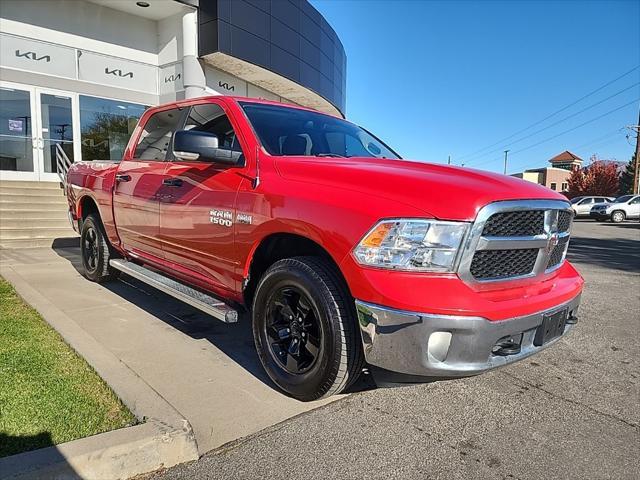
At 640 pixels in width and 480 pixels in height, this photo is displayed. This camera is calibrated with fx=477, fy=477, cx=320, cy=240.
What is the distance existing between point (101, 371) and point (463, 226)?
8.41 feet

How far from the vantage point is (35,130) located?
12.7m

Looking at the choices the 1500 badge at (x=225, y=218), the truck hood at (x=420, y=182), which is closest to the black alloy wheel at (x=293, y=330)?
the 1500 badge at (x=225, y=218)

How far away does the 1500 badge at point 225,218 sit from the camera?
3278 millimetres

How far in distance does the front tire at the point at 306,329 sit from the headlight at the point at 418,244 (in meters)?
0.39

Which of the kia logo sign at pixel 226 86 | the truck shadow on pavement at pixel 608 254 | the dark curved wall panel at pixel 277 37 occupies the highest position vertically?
the dark curved wall panel at pixel 277 37

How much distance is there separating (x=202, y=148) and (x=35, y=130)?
38.3 feet

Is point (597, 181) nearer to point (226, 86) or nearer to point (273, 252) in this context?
point (226, 86)

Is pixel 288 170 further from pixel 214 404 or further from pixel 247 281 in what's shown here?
pixel 214 404

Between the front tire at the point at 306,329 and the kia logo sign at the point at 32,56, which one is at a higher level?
the kia logo sign at the point at 32,56

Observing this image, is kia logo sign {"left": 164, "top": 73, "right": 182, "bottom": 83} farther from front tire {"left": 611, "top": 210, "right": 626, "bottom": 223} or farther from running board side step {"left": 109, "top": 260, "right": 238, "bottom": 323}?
front tire {"left": 611, "top": 210, "right": 626, "bottom": 223}

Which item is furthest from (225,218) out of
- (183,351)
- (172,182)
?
(183,351)

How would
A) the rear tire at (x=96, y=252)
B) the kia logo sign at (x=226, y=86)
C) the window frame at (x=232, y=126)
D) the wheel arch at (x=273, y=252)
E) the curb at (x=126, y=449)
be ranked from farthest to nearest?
A: the kia logo sign at (x=226, y=86) < the rear tire at (x=96, y=252) < the window frame at (x=232, y=126) < the wheel arch at (x=273, y=252) < the curb at (x=126, y=449)

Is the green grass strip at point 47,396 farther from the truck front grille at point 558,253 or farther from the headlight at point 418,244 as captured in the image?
the truck front grille at point 558,253

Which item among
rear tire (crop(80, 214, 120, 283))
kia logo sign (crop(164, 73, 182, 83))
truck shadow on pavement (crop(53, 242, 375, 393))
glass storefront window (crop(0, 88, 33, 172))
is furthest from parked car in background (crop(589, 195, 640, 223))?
rear tire (crop(80, 214, 120, 283))
